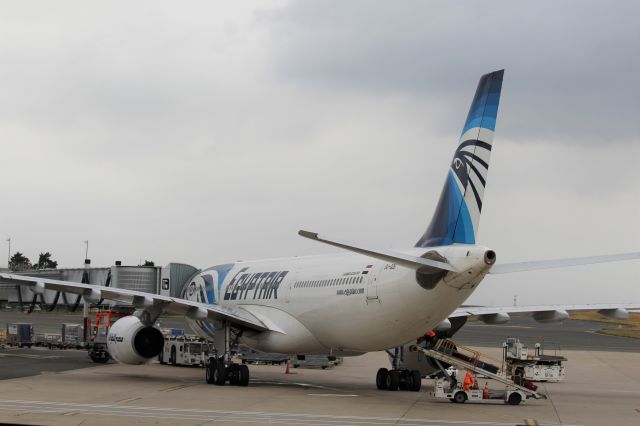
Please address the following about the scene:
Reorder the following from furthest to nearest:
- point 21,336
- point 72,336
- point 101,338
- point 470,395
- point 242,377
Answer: point 21,336 → point 72,336 → point 101,338 → point 242,377 → point 470,395

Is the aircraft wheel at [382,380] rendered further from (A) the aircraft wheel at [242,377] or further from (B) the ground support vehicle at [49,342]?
(B) the ground support vehicle at [49,342]

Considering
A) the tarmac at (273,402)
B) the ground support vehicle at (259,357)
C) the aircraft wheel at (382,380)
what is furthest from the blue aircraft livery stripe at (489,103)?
the ground support vehicle at (259,357)

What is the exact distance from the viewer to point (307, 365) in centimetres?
3788

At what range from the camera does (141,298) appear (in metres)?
27.6

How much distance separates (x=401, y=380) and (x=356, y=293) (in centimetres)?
450

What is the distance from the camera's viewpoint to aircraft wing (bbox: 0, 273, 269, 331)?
26.9 m

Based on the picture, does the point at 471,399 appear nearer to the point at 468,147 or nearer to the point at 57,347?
the point at 468,147

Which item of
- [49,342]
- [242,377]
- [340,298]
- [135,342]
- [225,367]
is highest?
[340,298]

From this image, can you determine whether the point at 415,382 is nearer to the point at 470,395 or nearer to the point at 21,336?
the point at 470,395

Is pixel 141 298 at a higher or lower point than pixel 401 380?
higher

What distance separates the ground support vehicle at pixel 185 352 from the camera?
36.2 metres

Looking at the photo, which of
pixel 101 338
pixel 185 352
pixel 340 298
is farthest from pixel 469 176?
pixel 101 338

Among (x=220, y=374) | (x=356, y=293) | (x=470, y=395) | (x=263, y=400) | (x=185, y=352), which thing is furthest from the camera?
(x=185, y=352)

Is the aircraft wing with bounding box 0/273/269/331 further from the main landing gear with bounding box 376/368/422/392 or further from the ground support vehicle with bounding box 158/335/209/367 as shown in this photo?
the ground support vehicle with bounding box 158/335/209/367
